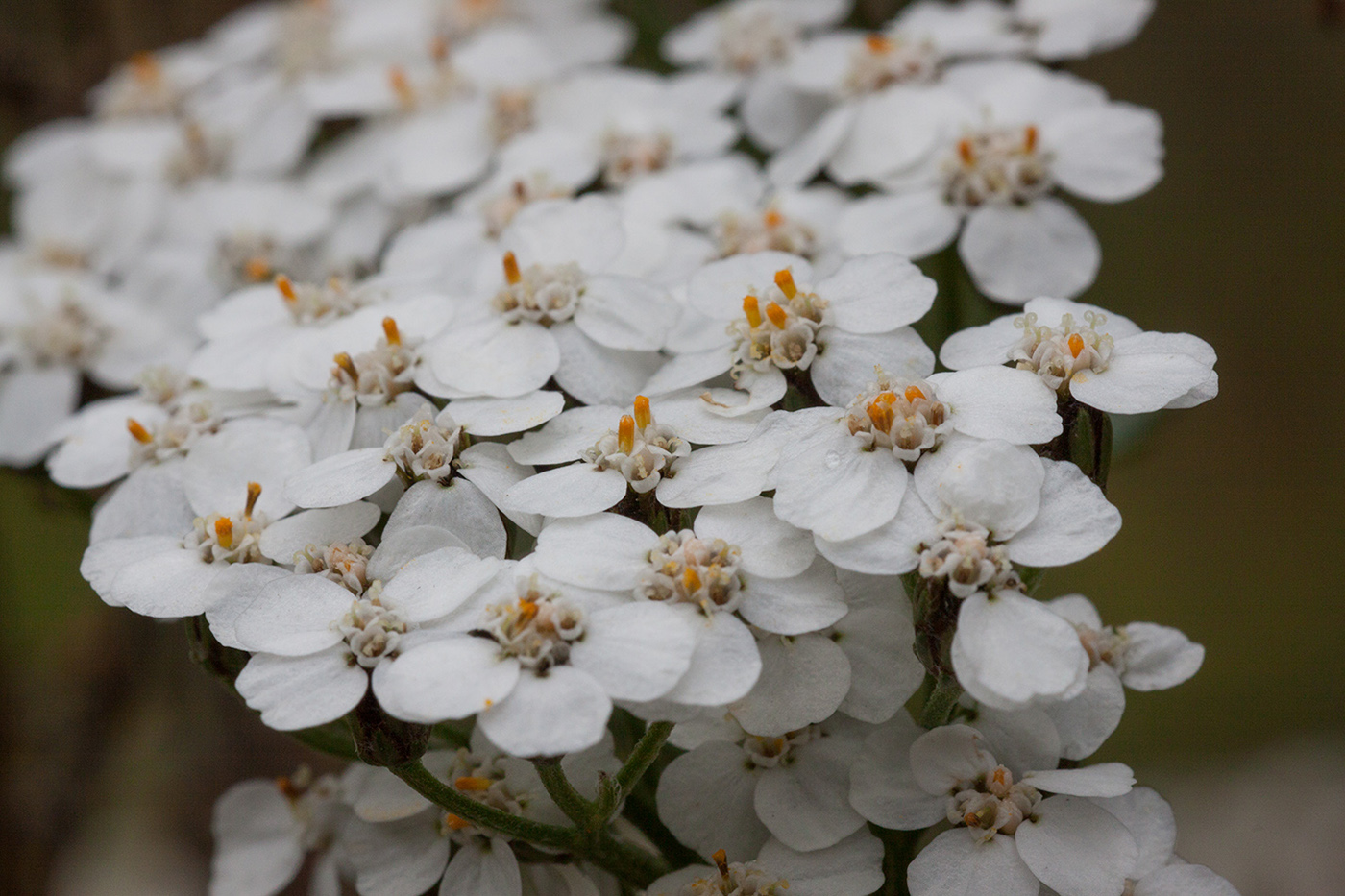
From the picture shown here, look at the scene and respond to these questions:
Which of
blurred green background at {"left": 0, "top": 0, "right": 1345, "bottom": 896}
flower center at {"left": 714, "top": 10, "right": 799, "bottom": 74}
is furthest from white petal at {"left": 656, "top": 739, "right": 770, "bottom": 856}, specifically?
blurred green background at {"left": 0, "top": 0, "right": 1345, "bottom": 896}

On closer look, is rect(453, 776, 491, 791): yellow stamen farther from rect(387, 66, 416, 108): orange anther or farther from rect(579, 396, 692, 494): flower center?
rect(387, 66, 416, 108): orange anther

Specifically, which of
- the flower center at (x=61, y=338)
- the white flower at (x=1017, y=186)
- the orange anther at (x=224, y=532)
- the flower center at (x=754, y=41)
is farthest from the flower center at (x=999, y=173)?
the flower center at (x=61, y=338)

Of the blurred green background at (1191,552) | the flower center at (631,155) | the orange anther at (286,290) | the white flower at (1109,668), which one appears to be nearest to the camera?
the white flower at (1109,668)

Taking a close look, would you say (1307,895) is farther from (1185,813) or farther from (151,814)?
(151,814)

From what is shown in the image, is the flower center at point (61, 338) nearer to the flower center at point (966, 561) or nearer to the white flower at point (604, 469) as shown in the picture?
the white flower at point (604, 469)

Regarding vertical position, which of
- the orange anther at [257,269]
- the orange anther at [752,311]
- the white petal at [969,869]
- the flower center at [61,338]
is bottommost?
the white petal at [969,869]

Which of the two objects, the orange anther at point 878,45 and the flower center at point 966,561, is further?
the orange anther at point 878,45
